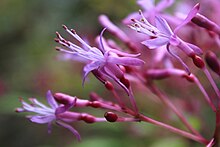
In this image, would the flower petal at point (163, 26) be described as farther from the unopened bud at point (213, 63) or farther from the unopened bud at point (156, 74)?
the unopened bud at point (156, 74)

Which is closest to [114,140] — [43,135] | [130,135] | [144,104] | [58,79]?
[130,135]

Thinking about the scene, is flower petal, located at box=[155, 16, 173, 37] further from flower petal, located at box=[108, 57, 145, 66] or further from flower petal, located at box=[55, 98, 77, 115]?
flower petal, located at box=[55, 98, 77, 115]

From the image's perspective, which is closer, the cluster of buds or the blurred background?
the cluster of buds

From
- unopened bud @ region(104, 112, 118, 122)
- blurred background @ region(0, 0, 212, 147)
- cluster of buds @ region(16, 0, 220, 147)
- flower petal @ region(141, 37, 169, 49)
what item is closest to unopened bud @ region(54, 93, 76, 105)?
cluster of buds @ region(16, 0, 220, 147)

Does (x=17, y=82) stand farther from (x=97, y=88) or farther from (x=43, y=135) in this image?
(x=97, y=88)

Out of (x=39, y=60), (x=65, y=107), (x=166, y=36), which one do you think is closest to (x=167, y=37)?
(x=166, y=36)
